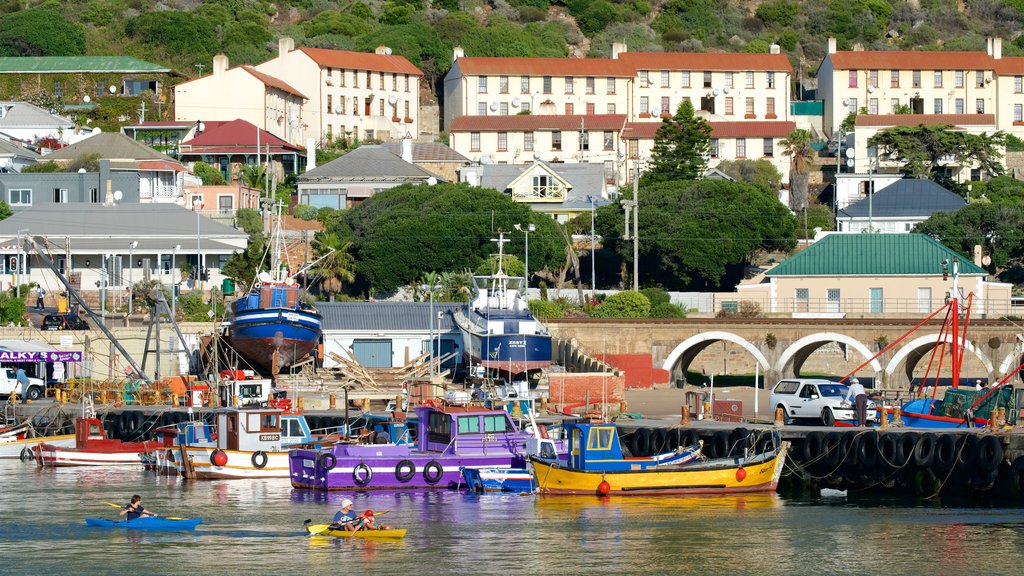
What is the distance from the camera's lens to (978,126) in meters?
132

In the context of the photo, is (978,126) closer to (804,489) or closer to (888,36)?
(888,36)

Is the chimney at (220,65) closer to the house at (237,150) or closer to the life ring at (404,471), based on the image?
the house at (237,150)

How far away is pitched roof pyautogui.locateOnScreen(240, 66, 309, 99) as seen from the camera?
127 m

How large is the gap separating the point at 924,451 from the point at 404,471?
1416 centimetres

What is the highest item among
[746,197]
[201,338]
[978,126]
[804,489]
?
[978,126]

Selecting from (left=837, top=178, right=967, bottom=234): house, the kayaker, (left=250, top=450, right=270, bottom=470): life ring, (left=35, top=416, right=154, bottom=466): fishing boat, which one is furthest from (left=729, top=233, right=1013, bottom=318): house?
the kayaker

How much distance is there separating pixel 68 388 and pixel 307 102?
6821cm

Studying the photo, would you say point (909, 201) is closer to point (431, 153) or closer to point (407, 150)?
point (407, 150)

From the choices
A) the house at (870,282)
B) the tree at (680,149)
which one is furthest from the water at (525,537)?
the tree at (680,149)

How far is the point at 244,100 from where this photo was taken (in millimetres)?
127188

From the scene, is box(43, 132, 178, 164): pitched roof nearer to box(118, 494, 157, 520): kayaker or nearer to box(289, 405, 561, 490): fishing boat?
box(289, 405, 561, 490): fishing boat

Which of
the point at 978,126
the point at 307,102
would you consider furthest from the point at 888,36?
the point at 307,102

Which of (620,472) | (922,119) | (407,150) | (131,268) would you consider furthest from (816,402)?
(922,119)

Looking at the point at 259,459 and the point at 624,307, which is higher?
the point at 624,307
